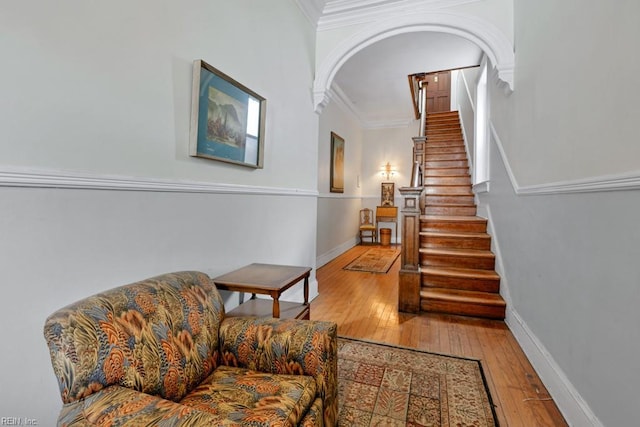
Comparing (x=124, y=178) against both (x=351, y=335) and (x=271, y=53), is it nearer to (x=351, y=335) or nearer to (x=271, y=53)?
(x=271, y=53)

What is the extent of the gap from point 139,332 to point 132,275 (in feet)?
1.53

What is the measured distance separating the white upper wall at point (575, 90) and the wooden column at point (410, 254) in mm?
908

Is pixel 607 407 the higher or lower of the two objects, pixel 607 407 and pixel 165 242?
the lower

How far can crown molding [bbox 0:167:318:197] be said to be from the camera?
98 centimetres

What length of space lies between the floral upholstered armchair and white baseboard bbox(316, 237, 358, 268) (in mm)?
3637

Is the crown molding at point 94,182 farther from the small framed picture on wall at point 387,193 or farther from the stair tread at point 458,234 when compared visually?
the small framed picture on wall at point 387,193

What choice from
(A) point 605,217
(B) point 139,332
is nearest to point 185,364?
(B) point 139,332

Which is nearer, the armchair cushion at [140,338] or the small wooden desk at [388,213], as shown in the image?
the armchair cushion at [140,338]

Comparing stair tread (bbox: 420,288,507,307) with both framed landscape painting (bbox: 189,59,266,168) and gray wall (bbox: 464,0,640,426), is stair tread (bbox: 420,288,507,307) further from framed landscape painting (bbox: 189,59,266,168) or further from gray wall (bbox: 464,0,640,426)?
framed landscape painting (bbox: 189,59,266,168)

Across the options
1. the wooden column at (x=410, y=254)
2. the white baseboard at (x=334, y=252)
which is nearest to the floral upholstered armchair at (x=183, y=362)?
the wooden column at (x=410, y=254)

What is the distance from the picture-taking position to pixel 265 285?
169cm

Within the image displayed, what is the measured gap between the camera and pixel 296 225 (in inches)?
120

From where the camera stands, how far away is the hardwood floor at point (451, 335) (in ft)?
5.47

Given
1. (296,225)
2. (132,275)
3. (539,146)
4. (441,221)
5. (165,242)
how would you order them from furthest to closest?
(441,221), (296,225), (539,146), (165,242), (132,275)
